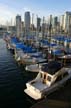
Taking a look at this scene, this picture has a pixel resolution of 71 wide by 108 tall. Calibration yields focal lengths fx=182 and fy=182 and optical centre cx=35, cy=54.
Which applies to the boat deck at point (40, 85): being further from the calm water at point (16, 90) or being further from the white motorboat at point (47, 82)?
the calm water at point (16, 90)

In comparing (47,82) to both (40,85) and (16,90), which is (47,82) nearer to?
(40,85)

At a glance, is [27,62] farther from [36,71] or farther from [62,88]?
[62,88]

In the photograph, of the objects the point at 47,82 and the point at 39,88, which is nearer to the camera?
the point at 39,88

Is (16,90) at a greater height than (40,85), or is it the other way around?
(40,85)

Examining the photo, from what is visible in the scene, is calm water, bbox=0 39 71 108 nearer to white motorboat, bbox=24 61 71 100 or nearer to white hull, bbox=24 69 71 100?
white hull, bbox=24 69 71 100

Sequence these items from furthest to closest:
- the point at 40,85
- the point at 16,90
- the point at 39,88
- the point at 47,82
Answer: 1. the point at 16,90
2. the point at 47,82
3. the point at 40,85
4. the point at 39,88

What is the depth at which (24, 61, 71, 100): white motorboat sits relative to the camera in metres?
20.5

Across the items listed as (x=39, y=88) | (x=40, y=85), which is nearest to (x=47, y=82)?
(x=40, y=85)

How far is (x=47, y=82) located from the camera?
2262cm

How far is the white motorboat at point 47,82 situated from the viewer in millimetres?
20478

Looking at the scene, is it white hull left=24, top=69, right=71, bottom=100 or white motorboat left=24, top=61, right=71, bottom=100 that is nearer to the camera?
white hull left=24, top=69, right=71, bottom=100

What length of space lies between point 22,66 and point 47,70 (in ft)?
46.2

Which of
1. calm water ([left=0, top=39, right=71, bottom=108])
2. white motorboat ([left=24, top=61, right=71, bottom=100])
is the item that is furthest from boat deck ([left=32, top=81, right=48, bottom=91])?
calm water ([left=0, top=39, right=71, bottom=108])

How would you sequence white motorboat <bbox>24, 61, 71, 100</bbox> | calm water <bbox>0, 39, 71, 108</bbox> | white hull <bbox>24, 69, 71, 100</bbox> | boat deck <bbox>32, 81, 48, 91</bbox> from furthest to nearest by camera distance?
boat deck <bbox>32, 81, 48, 91</bbox> → white motorboat <bbox>24, 61, 71, 100</bbox> → white hull <bbox>24, 69, 71, 100</bbox> → calm water <bbox>0, 39, 71, 108</bbox>
